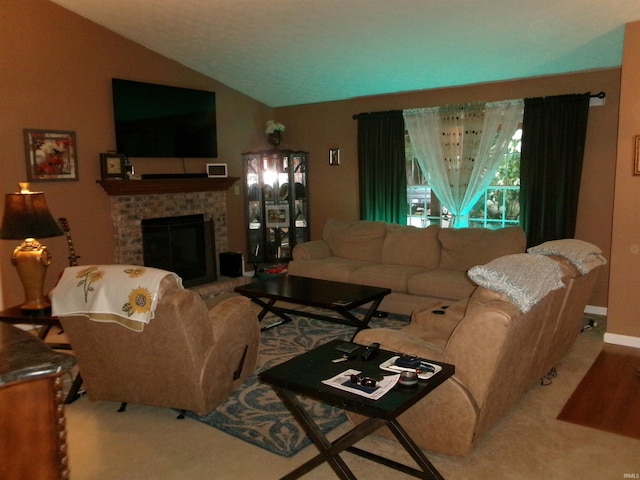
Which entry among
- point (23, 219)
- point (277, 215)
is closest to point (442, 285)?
point (277, 215)

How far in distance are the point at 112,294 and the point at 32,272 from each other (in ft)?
3.91

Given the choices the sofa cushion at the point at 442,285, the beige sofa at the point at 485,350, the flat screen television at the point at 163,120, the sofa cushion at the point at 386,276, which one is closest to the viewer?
the beige sofa at the point at 485,350

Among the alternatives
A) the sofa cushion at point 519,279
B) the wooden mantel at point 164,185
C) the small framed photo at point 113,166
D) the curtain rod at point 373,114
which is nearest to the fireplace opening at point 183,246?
the wooden mantel at point 164,185

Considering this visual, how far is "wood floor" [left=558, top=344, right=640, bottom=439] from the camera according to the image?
3088 millimetres

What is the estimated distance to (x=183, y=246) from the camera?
21.1 feet

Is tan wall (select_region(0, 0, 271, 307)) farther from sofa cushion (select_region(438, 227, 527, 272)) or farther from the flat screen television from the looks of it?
sofa cushion (select_region(438, 227, 527, 272))

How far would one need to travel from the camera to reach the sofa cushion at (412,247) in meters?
5.50

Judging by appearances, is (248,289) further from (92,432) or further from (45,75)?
(45,75)

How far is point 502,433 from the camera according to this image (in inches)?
117

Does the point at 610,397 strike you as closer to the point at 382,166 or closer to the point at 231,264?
the point at 382,166

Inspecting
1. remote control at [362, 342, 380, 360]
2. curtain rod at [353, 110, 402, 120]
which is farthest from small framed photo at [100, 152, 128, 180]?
remote control at [362, 342, 380, 360]

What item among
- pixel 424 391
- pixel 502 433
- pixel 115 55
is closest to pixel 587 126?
pixel 502 433

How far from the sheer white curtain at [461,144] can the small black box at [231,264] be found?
102 inches

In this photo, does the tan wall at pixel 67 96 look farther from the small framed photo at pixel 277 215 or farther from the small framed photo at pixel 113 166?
the small framed photo at pixel 277 215
